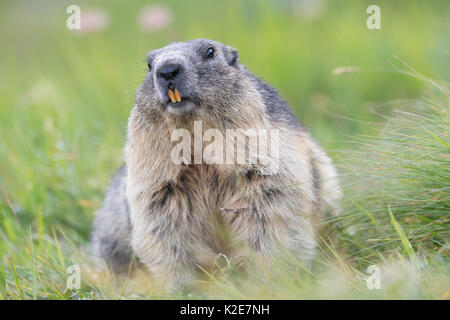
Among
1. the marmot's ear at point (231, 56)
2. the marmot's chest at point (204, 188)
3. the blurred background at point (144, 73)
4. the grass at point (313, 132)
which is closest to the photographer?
the grass at point (313, 132)

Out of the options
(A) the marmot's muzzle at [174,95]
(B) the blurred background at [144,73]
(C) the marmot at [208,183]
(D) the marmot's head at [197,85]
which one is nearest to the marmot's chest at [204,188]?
(C) the marmot at [208,183]

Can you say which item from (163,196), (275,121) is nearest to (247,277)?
(163,196)

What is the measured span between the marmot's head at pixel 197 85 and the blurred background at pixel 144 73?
6.22 ft

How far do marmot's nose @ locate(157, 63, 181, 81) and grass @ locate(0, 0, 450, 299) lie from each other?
4.55 ft

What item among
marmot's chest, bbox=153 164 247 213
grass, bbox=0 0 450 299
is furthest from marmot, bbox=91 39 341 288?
grass, bbox=0 0 450 299

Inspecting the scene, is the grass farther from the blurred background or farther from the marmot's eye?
the marmot's eye

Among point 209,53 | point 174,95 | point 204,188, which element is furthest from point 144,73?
point 174,95

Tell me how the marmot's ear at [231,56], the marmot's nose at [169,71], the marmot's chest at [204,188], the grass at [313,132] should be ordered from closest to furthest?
the marmot's nose at [169,71] < the grass at [313,132] < the marmot's chest at [204,188] < the marmot's ear at [231,56]

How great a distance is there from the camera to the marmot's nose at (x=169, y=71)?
3.96m

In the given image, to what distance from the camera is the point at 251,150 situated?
4215mm

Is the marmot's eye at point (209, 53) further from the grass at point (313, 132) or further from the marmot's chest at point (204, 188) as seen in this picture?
the grass at point (313, 132)

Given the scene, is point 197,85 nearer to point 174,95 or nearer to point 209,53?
point 174,95
